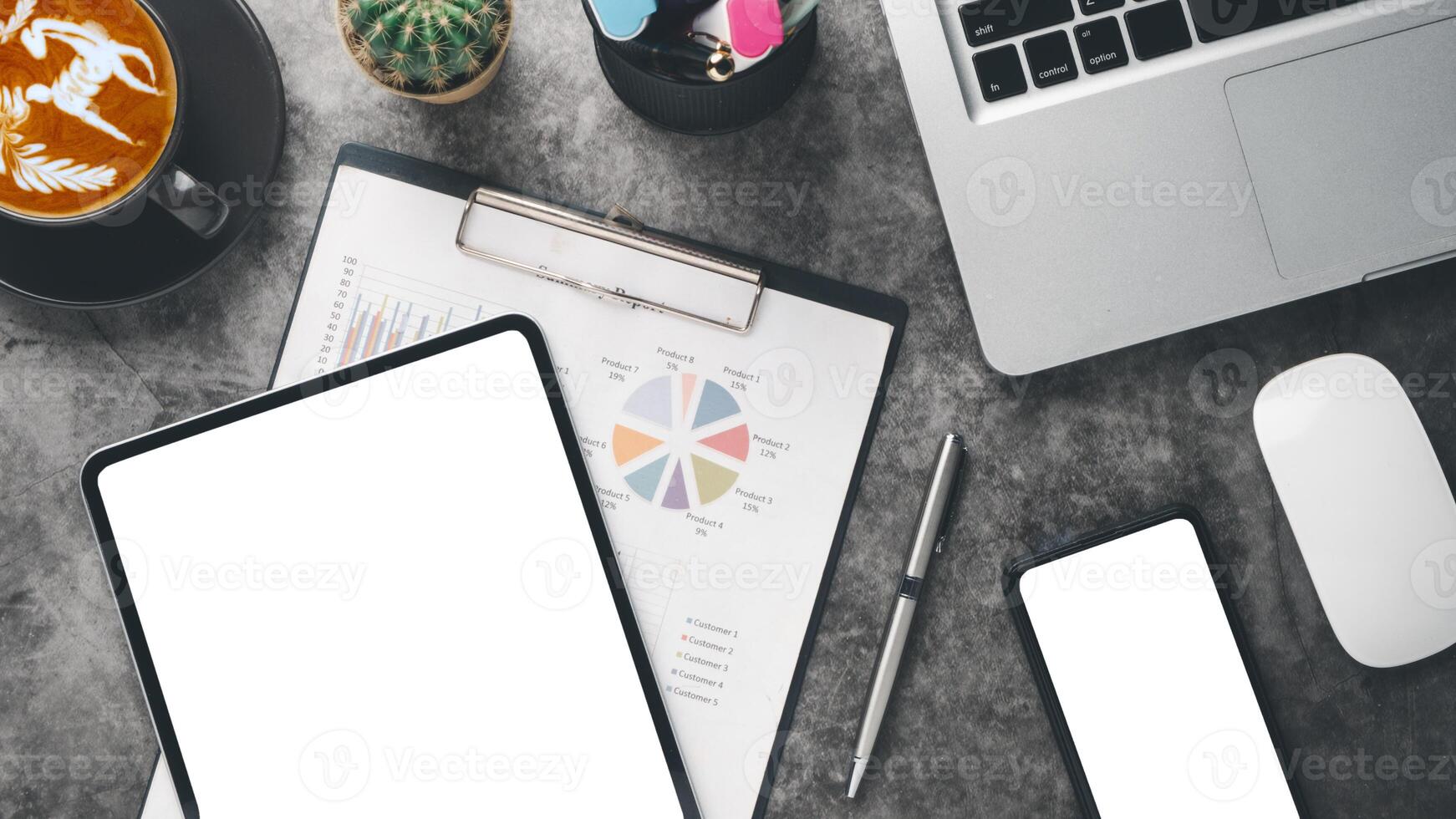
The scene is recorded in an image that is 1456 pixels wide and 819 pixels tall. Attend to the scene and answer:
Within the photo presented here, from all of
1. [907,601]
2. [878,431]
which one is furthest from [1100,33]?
[907,601]

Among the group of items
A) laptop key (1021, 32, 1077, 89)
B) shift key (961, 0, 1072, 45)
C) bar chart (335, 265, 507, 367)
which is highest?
shift key (961, 0, 1072, 45)

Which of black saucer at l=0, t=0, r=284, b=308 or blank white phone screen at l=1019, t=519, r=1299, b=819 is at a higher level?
black saucer at l=0, t=0, r=284, b=308

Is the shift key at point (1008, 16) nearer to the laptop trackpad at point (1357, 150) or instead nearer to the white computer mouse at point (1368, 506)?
the laptop trackpad at point (1357, 150)

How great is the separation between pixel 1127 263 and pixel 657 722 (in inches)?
18.8

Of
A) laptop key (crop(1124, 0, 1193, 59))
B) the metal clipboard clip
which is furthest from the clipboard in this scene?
laptop key (crop(1124, 0, 1193, 59))

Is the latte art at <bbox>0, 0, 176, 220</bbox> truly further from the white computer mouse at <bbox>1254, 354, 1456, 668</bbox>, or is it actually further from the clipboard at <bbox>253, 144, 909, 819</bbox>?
the white computer mouse at <bbox>1254, 354, 1456, 668</bbox>

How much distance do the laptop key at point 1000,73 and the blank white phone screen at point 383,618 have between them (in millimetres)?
418

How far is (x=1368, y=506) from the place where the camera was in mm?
651

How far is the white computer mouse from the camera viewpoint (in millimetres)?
649

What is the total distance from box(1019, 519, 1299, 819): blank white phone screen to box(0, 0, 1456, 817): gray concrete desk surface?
0.03 metres

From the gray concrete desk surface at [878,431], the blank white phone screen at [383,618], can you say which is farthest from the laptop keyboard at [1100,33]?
the blank white phone screen at [383,618]

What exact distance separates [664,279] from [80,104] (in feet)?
1.29

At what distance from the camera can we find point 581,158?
689 mm

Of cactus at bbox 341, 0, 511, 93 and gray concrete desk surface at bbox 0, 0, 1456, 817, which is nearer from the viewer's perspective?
cactus at bbox 341, 0, 511, 93
